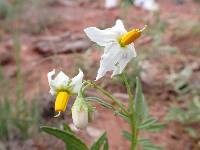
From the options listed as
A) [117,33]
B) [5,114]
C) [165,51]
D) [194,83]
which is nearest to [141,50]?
[165,51]

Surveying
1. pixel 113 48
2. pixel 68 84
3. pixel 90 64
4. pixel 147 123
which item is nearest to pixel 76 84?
pixel 68 84

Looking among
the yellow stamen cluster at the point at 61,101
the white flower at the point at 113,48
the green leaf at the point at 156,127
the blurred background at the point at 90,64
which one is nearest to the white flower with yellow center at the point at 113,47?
the white flower at the point at 113,48

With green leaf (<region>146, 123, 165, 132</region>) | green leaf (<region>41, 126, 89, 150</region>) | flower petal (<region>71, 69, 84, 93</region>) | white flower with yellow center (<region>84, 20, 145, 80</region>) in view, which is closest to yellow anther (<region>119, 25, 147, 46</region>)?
white flower with yellow center (<region>84, 20, 145, 80</region>)

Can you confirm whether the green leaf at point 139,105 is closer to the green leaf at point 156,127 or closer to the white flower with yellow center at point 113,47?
the green leaf at point 156,127

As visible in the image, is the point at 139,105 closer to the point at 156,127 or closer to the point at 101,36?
the point at 156,127

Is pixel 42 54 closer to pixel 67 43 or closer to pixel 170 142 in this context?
pixel 67 43

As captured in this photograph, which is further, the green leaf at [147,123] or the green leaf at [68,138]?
the green leaf at [147,123]

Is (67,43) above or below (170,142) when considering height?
above
